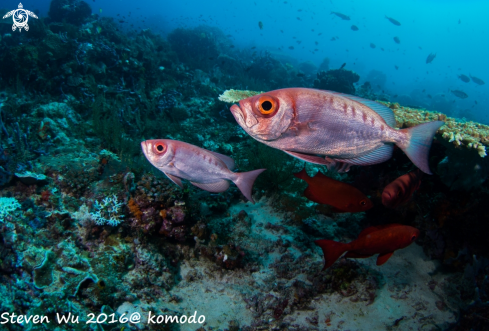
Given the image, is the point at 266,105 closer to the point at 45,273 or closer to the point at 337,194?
the point at 337,194

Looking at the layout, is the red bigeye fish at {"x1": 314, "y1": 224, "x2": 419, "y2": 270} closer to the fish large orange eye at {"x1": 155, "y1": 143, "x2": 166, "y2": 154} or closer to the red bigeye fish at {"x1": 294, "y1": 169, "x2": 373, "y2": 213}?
the red bigeye fish at {"x1": 294, "y1": 169, "x2": 373, "y2": 213}

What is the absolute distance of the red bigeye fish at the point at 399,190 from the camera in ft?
9.14

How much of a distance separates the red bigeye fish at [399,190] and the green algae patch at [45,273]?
13.5 ft

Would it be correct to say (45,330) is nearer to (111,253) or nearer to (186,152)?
(111,253)

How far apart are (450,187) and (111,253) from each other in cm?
510

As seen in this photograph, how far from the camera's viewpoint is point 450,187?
11.5 ft

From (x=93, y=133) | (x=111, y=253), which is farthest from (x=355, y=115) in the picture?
(x=93, y=133)

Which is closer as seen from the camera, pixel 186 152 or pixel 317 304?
pixel 186 152

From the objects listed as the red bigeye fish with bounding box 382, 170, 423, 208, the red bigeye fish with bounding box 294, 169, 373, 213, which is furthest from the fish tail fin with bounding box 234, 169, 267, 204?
the red bigeye fish with bounding box 382, 170, 423, 208

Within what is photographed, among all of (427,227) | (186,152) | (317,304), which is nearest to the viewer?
(186,152)

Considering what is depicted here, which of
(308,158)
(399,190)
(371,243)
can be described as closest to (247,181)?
(308,158)

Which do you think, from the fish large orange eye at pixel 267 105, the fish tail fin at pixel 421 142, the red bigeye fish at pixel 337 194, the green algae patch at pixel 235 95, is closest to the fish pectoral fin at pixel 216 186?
the red bigeye fish at pixel 337 194

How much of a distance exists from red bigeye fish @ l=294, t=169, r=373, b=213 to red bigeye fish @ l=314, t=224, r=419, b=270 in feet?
1.21

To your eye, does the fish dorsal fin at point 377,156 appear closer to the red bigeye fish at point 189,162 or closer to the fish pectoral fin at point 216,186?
the red bigeye fish at point 189,162
